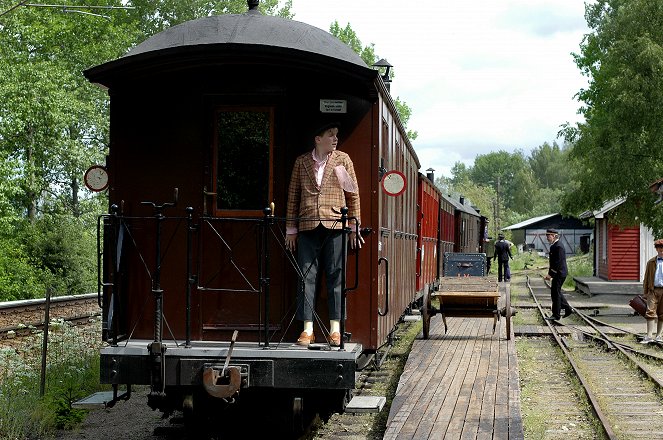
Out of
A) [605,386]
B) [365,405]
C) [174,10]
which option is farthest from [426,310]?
[174,10]

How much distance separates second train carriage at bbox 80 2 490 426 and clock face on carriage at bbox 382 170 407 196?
24 cm

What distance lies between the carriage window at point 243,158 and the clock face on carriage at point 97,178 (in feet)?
3.57

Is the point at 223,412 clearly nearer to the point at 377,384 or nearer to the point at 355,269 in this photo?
the point at 355,269

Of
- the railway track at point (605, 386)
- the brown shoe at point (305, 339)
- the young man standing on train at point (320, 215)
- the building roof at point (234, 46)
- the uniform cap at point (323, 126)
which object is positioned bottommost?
the railway track at point (605, 386)

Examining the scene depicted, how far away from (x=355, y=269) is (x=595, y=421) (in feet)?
11.4

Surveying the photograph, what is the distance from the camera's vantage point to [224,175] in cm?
743

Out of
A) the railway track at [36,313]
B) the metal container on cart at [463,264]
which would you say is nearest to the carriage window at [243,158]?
the railway track at [36,313]

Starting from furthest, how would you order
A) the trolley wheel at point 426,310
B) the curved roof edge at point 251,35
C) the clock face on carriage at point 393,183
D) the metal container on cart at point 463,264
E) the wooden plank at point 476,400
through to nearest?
1. the metal container on cart at point 463,264
2. the trolley wheel at point 426,310
3. the clock face on carriage at point 393,183
4. the wooden plank at point 476,400
5. the curved roof edge at point 251,35

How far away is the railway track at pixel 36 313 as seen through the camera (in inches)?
554

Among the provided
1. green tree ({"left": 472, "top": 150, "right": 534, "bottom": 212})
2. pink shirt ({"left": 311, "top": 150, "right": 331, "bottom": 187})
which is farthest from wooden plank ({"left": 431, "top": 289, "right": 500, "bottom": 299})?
green tree ({"left": 472, "top": 150, "right": 534, "bottom": 212})

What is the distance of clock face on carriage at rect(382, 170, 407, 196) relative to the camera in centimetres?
790

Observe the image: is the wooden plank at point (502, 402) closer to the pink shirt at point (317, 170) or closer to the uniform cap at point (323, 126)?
the pink shirt at point (317, 170)

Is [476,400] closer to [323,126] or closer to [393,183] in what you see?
[393,183]

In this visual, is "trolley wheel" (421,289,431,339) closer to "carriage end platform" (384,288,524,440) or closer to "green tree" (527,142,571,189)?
"carriage end platform" (384,288,524,440)
